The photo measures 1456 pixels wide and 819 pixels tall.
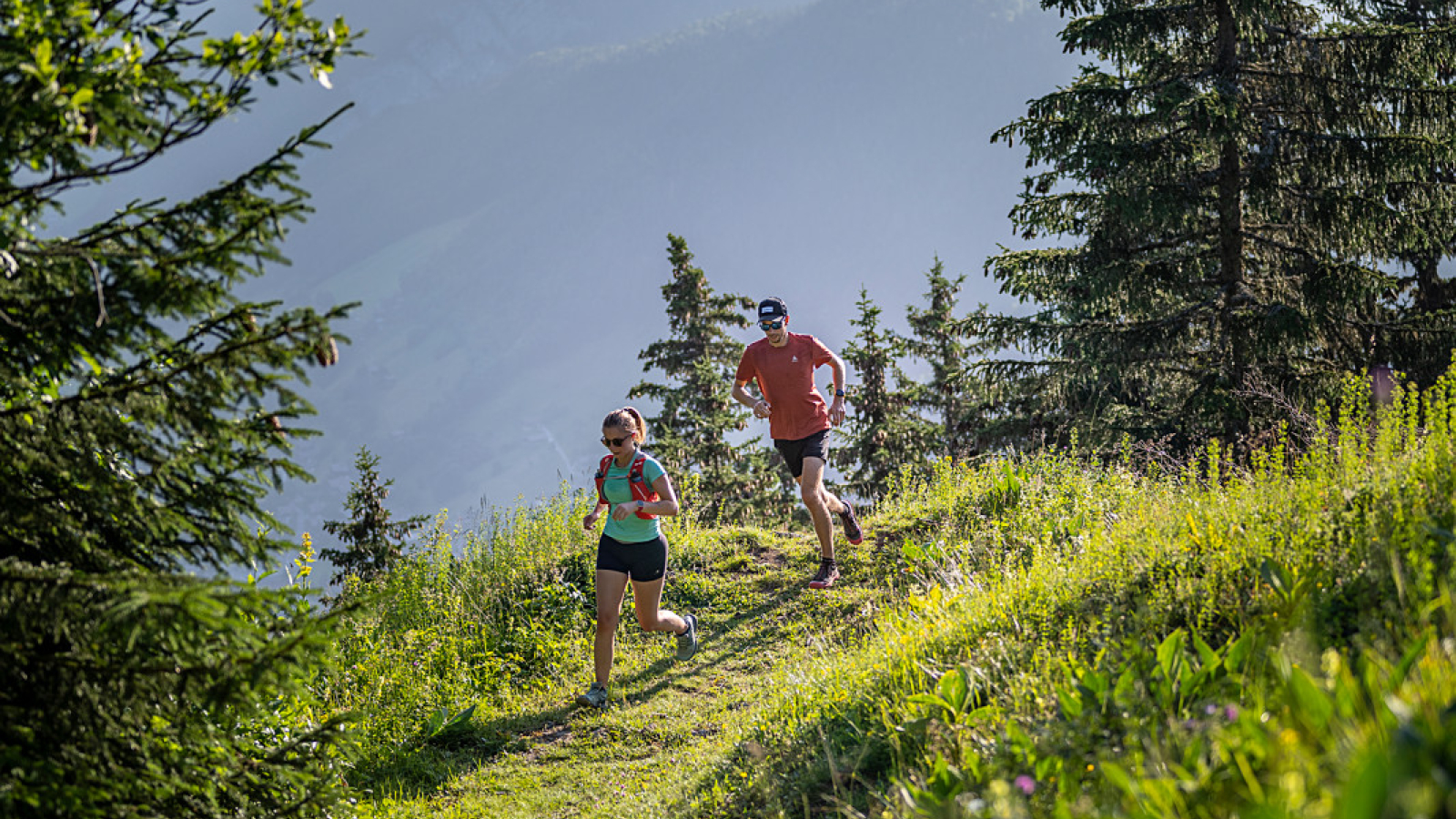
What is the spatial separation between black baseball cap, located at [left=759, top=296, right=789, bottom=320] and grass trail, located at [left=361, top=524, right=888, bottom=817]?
2753 mm

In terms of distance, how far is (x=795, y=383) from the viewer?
8250mm

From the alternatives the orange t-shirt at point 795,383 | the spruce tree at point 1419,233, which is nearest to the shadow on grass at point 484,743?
the orange t-shirt at point 795,383

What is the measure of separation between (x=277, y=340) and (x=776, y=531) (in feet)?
30.3

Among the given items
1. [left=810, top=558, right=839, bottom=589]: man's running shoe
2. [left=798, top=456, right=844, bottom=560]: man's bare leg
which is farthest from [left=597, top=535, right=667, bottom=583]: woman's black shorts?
[left=810, top=558, right=839, bottom=589]: man's running shoe

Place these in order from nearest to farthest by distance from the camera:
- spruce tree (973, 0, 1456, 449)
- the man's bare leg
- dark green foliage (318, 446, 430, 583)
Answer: the man's bare leg → spruce tree (973, 0, 1456, 449) → dark green foliage (318, 446, 430, 583)

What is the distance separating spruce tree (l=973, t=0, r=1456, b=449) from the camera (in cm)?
1034

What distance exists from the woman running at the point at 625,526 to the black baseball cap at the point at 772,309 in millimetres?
2055

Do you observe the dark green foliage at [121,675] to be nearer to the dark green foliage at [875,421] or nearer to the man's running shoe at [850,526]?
the man's running shoe at [850,526]

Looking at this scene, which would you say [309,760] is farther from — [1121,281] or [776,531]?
[1121,281]

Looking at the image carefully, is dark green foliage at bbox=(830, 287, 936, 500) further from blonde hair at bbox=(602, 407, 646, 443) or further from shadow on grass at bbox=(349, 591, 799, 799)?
blonde hair at bbox=(602, 407, 646, 443)

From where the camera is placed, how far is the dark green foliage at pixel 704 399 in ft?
74.8

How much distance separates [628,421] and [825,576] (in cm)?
310

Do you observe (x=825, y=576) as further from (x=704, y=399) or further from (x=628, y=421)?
(x=704, y=399)

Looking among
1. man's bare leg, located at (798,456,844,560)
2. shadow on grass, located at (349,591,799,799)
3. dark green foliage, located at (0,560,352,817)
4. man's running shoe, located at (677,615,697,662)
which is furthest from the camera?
man's bare leg, located at (798,456,844,560)
